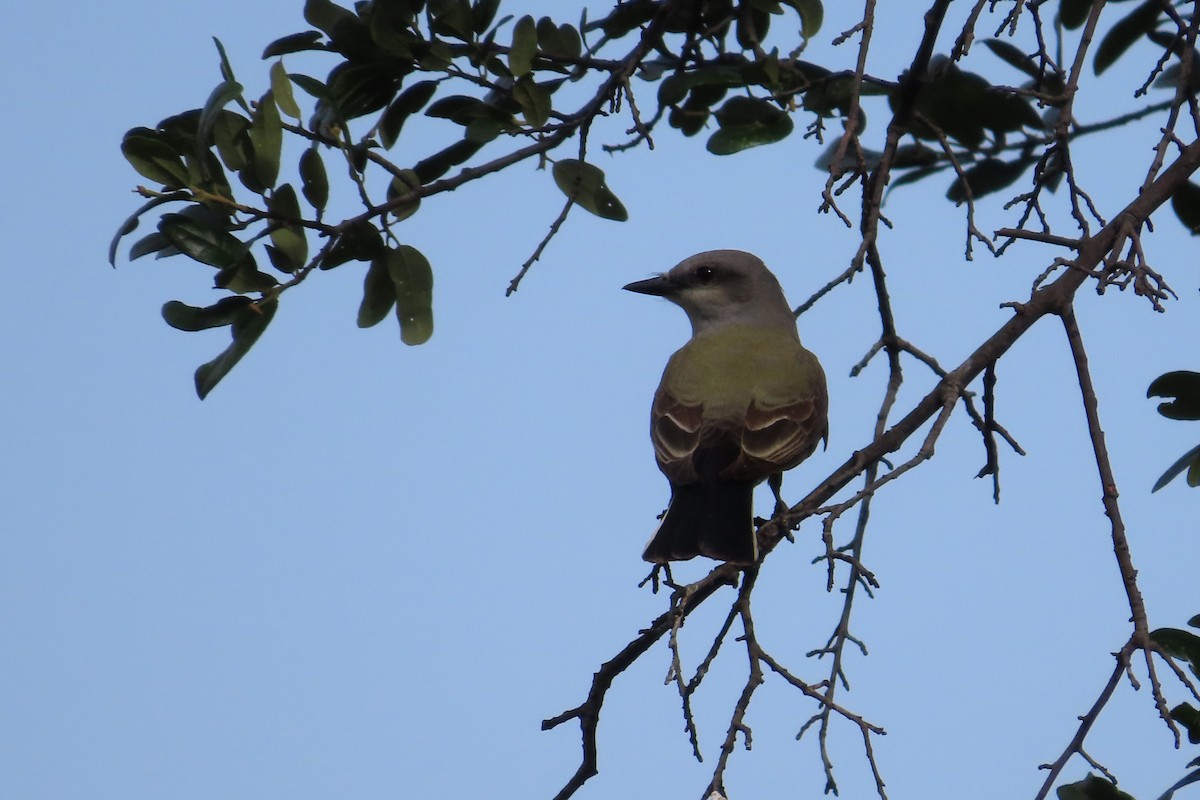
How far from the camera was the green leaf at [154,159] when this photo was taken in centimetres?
385

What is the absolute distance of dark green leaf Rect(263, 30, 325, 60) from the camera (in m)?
4.28

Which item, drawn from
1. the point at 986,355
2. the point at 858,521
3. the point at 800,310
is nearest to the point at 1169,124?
the point at 986,355

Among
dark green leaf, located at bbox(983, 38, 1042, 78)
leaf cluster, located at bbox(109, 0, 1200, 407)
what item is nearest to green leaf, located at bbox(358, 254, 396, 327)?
leaf cluster, located at bbox(109, 0, 1200, 407)

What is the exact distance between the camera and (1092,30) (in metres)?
4.23

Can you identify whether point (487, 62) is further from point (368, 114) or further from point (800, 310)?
point (800, 310)

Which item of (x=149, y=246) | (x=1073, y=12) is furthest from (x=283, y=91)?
(x=1073, y=12)

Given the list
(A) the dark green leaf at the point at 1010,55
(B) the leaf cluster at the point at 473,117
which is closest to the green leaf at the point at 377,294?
(B) the leaf cluster at the point at 473,117

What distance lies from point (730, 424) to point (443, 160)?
1.66 m

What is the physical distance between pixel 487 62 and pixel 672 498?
68.3 inches

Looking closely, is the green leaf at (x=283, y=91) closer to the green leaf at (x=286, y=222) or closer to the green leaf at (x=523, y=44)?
the green leaf at (x=286, y=222)

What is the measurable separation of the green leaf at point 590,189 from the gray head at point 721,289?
7.01 ft

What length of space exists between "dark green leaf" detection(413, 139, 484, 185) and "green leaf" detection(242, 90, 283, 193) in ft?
1.99

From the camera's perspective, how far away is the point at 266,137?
3867 mm

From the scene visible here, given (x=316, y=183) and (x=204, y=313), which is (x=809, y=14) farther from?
(x=204, y=313)
